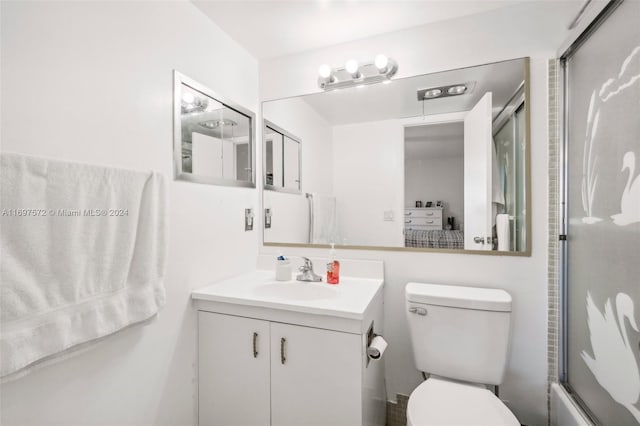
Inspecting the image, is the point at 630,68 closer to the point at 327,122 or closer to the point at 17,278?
the point at 327,122

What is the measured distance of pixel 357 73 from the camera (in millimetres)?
1728

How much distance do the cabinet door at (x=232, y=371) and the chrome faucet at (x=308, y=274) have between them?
43 cm

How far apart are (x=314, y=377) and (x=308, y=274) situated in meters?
0.58

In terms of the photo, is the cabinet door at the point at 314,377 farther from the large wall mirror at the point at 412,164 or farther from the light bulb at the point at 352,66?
the light bulb at the point at 352,66

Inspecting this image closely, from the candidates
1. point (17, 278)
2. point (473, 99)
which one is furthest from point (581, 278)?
point (17, 278)

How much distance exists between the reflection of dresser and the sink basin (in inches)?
23.1

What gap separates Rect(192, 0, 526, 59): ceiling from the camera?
145 cm

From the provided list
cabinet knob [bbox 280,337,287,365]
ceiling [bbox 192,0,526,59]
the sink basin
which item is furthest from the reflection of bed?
ceiling [bbox 192,0,526,59]

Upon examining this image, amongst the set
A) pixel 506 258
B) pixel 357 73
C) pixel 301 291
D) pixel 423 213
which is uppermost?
pixel 357 73

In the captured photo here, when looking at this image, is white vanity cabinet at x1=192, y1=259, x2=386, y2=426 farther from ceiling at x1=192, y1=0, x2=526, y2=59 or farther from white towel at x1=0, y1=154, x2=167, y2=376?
ceiling at x1=192, y1=0, x2=526, y2=59

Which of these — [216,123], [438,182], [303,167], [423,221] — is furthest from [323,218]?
[216,123]

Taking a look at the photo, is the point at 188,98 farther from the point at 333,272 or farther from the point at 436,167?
the point at 436,167

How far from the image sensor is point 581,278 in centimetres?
125

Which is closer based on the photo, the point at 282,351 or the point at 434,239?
the point at 282,351
